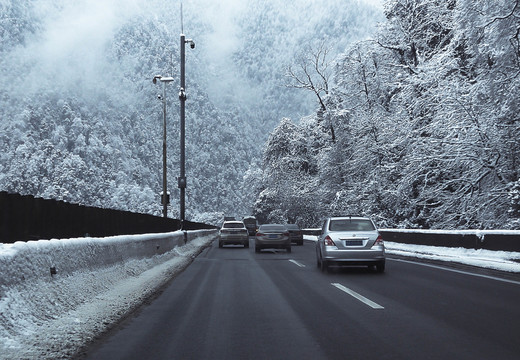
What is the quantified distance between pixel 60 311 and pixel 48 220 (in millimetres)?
2673

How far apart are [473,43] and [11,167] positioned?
10908 centimetres

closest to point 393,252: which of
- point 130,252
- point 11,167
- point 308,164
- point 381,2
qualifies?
point 130,252

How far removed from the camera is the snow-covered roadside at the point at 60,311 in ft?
17.6

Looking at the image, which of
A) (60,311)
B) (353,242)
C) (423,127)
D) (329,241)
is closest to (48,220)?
(60,311)

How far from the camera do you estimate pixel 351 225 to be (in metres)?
15.7

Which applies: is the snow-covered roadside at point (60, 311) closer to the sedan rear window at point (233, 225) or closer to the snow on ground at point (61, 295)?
the snow on ground at point (61, 295)

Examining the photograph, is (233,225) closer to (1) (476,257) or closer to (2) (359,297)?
(1) (476,257)

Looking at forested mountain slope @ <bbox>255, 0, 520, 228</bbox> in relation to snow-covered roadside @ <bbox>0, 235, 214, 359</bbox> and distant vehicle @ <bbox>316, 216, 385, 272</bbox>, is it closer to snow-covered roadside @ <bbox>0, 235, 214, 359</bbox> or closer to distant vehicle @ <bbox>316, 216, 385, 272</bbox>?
distant vehicle @ <bbox>316, 216, 385, 272</bbox>

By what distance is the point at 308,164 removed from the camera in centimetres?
6419

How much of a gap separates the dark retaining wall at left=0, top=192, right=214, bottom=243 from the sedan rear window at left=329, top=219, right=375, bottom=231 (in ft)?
19.8

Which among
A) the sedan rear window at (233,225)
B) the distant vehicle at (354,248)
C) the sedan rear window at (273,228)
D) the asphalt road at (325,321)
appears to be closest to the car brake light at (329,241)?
the distant vehicle at (354,248)

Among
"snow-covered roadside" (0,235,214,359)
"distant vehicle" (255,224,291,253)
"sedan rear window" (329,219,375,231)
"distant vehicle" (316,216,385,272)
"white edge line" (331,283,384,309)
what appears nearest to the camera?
"snow-covered roadside" (0,235,214,359)

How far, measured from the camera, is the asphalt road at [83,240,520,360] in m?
5.53

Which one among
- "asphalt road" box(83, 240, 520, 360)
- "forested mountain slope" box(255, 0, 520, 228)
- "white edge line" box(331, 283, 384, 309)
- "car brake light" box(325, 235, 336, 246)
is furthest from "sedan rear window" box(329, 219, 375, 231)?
"forested mountain slope" box(255, 0, 520, 228)
